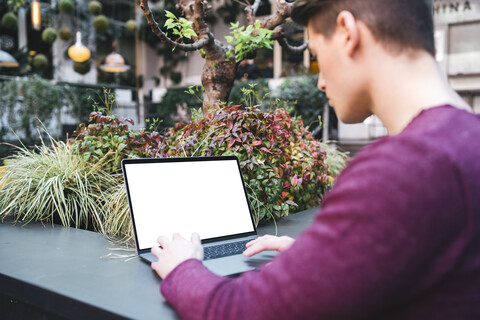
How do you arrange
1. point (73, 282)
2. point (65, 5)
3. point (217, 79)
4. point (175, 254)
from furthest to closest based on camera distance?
point (65, 5)
point (217, 79)
point (73, 282)
point (175, 254)

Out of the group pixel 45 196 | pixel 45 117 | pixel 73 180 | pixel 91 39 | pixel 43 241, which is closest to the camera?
pixel 43 241

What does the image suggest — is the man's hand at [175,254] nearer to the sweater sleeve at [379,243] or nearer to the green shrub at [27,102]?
the sweater sleeve at [379,243]

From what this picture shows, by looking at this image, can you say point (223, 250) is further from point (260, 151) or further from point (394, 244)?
point (260, 151)

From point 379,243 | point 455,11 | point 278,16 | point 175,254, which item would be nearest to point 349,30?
point 379,243

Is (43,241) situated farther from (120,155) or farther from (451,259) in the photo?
(451,259)

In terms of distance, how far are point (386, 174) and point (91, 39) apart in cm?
1276

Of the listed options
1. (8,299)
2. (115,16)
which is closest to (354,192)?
(8,299)

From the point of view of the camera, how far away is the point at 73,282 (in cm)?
92

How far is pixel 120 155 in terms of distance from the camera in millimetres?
1974

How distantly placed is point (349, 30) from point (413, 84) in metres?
0.12

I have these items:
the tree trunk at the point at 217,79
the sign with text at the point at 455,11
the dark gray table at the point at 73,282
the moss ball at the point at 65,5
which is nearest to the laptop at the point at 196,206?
the dark gray table at the point at 73,282

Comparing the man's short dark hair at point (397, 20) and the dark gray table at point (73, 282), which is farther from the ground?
the man's short dark hair at point (397, 20)

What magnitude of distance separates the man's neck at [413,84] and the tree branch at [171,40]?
4.08 ft

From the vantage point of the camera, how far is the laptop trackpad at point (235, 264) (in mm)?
951
